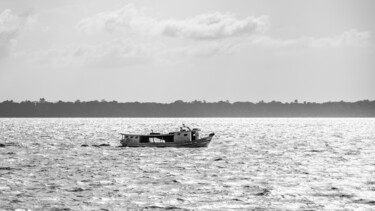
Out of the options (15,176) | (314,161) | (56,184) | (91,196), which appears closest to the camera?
(91,196)

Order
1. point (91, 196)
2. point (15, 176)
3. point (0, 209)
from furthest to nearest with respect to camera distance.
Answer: point (15, 176) < point (91, 196) < point (0, 209)

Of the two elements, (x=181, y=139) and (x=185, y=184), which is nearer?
(x=185, y=184)

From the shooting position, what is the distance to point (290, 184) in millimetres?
47688

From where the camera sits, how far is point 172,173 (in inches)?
2202

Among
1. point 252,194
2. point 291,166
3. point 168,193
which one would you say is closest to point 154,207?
point 168,193

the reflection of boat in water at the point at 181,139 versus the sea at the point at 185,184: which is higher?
the reflection of boat in water at the point at 181,139

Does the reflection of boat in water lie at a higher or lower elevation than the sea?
higher

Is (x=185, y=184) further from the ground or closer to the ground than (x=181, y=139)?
closer to the ground

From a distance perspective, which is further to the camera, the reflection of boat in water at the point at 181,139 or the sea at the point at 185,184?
the reflection of boat in water at the point at 181,139

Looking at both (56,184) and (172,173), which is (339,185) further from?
(56,184)

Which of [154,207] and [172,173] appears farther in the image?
[172,173]

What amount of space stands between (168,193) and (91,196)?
6069 mm

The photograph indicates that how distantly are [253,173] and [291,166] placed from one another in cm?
971

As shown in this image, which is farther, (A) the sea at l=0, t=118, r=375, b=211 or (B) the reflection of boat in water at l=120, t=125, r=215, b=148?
(B) the reflection of boat in water at l=120, t=125, r=215, b=148
